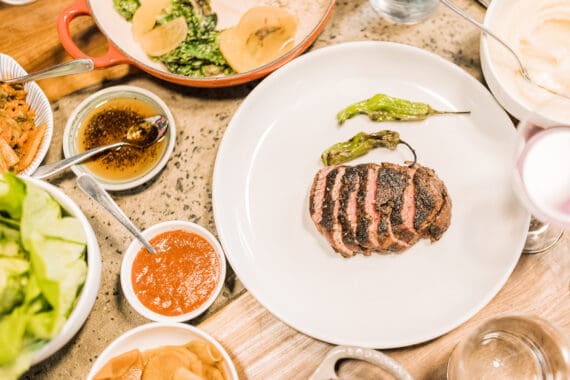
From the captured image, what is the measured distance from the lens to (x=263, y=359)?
2350 millimetres

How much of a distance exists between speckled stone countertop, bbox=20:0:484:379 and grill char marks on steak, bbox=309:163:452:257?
543mm

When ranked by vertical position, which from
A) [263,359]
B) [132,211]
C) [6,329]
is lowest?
[263,359]

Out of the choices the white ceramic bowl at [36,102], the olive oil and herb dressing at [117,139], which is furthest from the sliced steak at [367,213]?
the white ceramic bowl at [36,102]

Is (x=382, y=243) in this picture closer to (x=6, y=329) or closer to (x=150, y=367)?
(x=150, y=367)

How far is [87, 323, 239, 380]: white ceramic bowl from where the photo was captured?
2.16m

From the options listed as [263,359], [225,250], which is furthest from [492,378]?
[225,250]

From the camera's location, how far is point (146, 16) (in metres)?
2.68

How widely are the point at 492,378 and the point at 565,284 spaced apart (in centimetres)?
52

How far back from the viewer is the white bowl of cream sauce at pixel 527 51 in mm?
2351

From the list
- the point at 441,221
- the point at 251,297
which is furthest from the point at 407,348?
the point at 251,297

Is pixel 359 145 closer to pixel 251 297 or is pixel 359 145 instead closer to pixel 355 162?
pixel 355 162

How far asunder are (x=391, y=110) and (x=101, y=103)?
1374 millimetres

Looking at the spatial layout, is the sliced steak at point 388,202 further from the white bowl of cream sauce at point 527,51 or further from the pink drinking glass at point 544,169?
the white bowl of cream sauce at point 527,51

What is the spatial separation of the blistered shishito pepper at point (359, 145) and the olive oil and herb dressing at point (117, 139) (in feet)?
2.58
